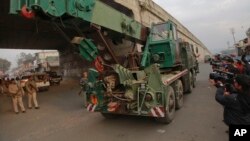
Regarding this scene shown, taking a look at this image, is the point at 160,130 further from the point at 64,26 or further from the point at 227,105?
the point at 64,26

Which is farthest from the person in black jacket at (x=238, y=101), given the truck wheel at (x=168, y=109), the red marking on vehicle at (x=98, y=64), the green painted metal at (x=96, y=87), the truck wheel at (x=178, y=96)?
the truck wheel at (x=178, y=96)

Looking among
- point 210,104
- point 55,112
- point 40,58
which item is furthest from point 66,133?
point 40,58

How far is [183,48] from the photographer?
9.88m

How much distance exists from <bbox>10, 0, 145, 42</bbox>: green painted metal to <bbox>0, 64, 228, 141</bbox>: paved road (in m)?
2.54

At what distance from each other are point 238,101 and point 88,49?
10.3 feet

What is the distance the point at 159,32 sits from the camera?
26.3 feet

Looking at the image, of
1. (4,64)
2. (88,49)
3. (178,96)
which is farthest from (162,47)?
(4,64)

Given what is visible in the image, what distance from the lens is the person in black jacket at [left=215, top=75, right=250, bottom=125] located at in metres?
3.85

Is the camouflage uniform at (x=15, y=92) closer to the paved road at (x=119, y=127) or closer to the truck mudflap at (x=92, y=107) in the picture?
the paved road at (x=119, y=127)

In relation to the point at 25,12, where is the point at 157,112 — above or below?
below

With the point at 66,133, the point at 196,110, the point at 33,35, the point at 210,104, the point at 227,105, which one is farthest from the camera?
the point at 33,35

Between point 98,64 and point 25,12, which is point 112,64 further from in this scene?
point 25,12

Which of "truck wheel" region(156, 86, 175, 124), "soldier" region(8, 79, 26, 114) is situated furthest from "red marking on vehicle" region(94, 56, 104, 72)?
"soldier" region(8, 79, 26, 114)

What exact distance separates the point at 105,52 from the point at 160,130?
2.39 meters
